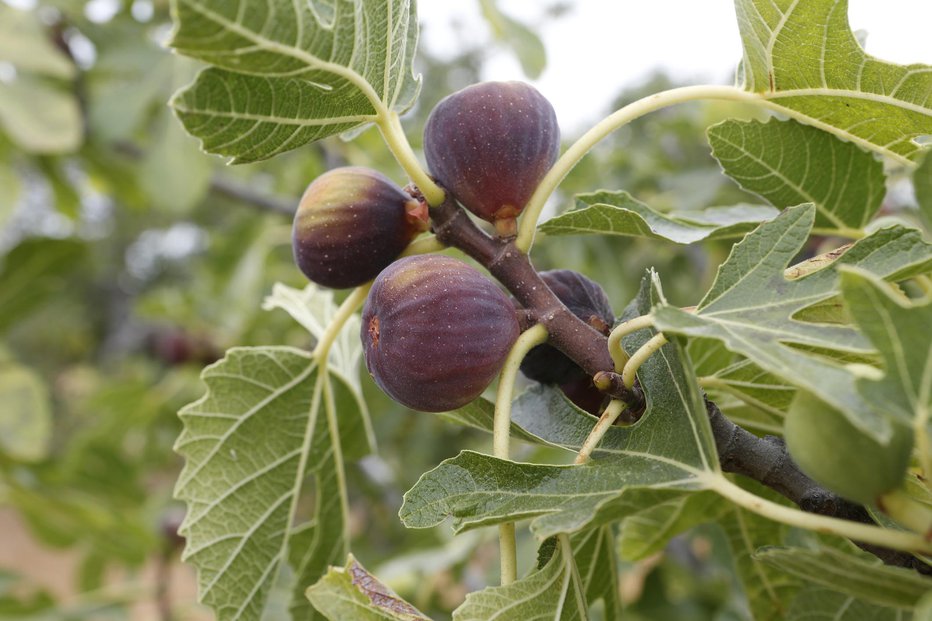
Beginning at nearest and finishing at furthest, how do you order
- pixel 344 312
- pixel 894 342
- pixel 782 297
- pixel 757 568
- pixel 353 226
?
pixel 894 342 < pixel 782 297 < pixel 353 226 < pixel 344 312 < pixel 757 568

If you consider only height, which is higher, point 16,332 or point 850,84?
point 850,84

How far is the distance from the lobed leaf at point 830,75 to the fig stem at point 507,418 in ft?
1.60

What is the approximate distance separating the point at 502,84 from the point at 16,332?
19802 millimetres

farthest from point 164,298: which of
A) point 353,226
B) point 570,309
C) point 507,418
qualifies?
point 507,418

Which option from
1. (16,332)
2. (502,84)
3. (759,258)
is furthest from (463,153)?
(16,332)

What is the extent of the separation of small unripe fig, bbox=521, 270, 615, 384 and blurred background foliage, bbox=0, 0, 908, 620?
123 cm

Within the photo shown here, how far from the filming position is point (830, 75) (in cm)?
109

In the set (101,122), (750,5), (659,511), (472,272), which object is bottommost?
(659,511)

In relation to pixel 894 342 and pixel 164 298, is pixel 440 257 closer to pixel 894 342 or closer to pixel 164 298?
pixel 894 342

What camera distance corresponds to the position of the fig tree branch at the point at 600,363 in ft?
2.97

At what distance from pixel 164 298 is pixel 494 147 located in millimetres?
4267

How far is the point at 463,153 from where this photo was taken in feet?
3.46

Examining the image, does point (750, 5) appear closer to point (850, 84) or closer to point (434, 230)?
point (850, 84)

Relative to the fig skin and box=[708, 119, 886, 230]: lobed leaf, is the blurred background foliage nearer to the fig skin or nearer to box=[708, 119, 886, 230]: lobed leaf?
box=[708, 119, 886, 230]: lobed leaf
